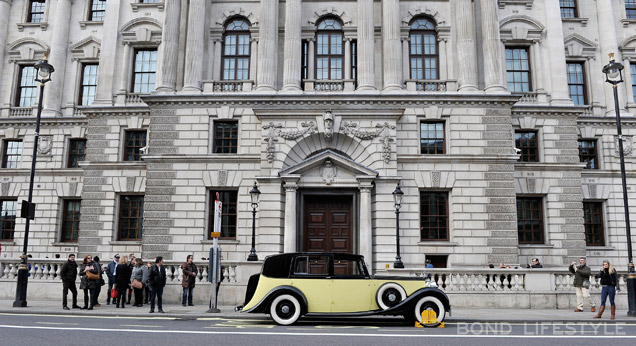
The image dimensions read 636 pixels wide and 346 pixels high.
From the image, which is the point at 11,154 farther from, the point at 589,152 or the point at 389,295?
the point at 589,152

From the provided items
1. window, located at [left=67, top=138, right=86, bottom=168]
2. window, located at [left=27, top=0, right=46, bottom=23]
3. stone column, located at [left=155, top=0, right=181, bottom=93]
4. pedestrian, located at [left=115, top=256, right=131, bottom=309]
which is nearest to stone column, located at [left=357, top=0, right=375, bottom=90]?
stone column, located at [left=155, top=0, right=181, bottom=93]

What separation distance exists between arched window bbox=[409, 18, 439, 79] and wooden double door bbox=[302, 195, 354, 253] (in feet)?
28.0

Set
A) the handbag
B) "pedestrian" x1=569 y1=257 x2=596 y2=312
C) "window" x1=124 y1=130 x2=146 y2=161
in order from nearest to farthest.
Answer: "pedestrian" x1=569 y1=257 x2=596 y2=312 < the handbag < "window" x1=124 y1=130 x2=146 y2=161

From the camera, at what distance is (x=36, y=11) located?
35.9 m

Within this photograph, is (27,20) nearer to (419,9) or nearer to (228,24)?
(228,24)

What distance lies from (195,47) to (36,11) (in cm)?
1604

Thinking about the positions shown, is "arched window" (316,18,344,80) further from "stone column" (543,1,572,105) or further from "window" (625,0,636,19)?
"window" (625,0,636,19)

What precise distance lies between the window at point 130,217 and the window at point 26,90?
36.7ft

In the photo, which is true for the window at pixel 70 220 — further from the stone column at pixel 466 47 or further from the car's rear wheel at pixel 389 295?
the car's rear wheel at pixel 389 295

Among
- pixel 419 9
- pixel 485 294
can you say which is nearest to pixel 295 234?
pixel 485 294

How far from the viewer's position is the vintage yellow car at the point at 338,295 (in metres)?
13.6

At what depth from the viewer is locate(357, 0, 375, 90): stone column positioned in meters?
27.4

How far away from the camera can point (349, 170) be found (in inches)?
1016

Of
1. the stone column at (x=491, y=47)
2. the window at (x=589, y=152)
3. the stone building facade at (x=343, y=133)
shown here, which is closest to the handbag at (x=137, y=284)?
the stone building facade at (x=343, y=133)
